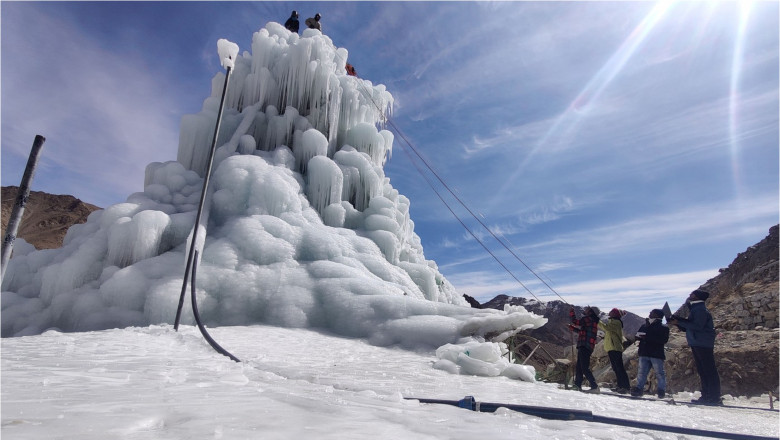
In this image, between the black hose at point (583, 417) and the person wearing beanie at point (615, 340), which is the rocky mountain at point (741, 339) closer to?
the person wearing beanie at point (615, 340)

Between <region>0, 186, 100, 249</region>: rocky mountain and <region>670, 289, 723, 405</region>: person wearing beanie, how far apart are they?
146 feet

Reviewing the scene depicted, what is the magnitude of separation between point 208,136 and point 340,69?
5.86 m

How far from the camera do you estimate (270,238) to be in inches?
345

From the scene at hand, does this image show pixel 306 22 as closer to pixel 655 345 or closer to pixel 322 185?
pixel 322 185

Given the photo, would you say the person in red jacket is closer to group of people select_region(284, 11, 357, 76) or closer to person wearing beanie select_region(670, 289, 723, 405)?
person wearing beanie select_region(670, 289, 723, 405)

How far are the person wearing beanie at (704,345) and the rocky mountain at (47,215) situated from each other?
4442 cm

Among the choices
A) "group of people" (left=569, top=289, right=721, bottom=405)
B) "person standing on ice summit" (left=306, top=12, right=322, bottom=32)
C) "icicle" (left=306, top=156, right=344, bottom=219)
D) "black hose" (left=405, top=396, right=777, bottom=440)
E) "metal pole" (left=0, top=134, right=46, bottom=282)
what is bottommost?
"black hose" (left=405, top=396, right=777, bottom=440)

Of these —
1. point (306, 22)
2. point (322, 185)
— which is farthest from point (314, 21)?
point (322, 185)

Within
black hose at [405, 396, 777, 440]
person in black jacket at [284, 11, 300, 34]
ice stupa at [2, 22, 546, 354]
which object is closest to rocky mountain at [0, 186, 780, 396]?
ice stupa at [2, 22, 546, 354]

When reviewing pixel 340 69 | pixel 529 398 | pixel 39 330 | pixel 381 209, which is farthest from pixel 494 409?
pixel 340 69

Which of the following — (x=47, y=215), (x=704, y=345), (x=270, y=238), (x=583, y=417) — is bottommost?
(x=583, y=417)

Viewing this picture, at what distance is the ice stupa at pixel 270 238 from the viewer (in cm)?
729

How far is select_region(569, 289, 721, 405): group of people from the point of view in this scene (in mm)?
5281

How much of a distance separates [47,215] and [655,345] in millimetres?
50640
